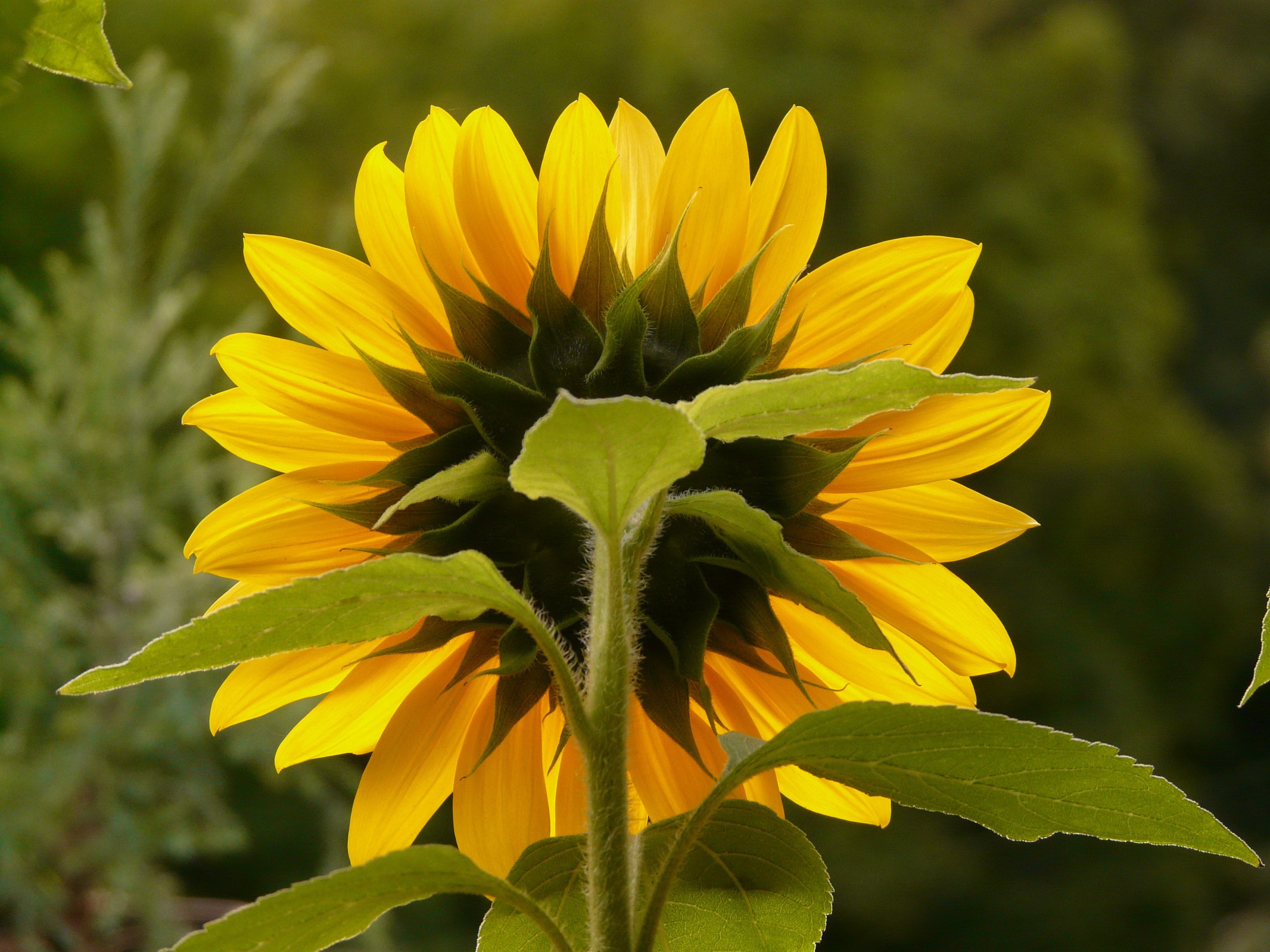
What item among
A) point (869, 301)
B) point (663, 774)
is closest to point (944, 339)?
point (869, 301)

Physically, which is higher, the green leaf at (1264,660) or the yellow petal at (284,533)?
the yellow petal at (284,533)

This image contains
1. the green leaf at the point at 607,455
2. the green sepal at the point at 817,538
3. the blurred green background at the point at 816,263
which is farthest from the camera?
the blurred green background at the point at 816,263

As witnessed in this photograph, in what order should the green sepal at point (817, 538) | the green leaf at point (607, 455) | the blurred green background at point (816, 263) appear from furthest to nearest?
the blurred green background at point (816, 263)
the green sepal at point (817, 538)
the green leaf at point (607, 455)

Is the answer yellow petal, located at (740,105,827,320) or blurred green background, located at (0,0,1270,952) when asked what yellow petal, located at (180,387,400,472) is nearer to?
yellow petal, located at (740,105,827,320)

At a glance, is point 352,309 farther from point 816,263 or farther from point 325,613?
point 816,263

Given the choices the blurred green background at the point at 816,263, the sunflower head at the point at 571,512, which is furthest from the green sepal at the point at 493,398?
the blurred green background at the point at 816,263

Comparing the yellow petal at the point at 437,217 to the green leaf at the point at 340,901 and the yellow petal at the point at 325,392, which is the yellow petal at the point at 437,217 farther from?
the green leaf at the point at 340,901

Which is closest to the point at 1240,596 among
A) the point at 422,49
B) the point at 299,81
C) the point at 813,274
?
the point at 422,49
